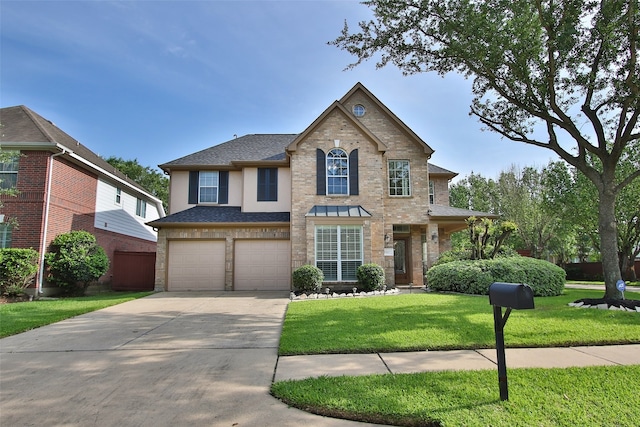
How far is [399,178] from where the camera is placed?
57.5ft

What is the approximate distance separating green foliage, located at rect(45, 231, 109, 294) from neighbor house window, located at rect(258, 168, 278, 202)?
7.20 m

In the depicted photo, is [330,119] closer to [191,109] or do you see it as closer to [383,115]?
[383,115]

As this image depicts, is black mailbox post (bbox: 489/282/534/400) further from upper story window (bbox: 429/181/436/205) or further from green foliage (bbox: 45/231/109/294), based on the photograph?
upper story window (bbox: 429/181/436/205)

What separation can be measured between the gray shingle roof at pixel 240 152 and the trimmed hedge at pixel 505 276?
9522 millimetres

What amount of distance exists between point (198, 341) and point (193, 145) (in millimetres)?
18313

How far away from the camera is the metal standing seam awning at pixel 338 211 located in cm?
1506

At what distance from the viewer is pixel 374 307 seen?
1003 centimetres

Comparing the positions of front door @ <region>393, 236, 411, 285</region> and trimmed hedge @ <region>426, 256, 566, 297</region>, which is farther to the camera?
front door @ <region>393, 236, 411, 285</region>

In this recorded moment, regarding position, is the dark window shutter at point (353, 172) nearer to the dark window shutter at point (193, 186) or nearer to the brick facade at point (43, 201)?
the dark window shutter at point (193, 186)

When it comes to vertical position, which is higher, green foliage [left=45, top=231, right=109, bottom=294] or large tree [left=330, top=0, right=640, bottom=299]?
large tree [left=330, top=0, right=640, bottom=299]

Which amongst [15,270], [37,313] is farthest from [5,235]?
[37,313]

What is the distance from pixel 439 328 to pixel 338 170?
10.1 meters

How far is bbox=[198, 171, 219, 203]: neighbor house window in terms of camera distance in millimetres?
18328

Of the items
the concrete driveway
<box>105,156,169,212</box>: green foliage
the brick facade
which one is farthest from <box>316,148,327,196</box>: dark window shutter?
<box>105,156,169,212</box>: green foliage
